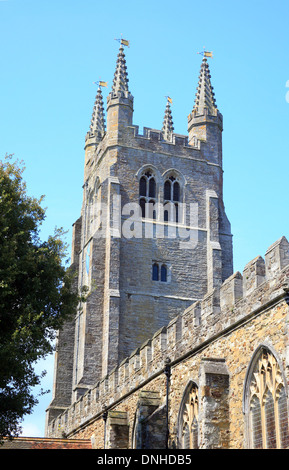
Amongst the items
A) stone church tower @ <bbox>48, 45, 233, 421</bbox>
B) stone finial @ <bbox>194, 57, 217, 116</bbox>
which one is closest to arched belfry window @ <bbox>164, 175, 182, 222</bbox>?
stone church tower @ <bbox>48, 45, 233, 421</bbox>

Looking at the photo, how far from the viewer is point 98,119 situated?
53.7 m

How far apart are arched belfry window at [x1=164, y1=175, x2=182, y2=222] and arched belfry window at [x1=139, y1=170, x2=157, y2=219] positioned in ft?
2.43

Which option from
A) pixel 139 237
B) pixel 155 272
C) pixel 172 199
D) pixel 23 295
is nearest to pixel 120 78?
pixel 172 199

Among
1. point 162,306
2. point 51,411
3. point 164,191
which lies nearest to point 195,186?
point 164,191

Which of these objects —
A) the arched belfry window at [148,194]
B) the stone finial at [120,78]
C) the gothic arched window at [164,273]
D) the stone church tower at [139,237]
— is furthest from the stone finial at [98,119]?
the gothic arched window at [164,273]

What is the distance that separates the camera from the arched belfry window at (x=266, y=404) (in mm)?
14656

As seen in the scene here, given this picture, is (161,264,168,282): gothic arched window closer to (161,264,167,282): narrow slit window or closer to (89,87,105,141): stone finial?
(161,264,167,282): narrow slit window

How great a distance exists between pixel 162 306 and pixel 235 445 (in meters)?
25.0

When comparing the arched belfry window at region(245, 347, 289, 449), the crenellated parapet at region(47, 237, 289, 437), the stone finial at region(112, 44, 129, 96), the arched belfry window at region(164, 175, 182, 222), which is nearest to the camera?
the arched belfry window at region(245, 347, 289, 449)

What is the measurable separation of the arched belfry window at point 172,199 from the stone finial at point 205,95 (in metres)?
5.31

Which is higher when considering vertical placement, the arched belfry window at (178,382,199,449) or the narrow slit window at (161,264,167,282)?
the narrow slit window at (161,264,167,282)

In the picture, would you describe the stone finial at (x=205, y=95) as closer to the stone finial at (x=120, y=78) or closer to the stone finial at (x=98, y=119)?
the stone finial at (x=120, y=78)

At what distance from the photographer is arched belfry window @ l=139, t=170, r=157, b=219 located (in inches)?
1716

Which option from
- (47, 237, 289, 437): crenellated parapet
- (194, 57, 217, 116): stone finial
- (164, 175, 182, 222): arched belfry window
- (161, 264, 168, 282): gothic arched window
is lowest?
(47, 237, 289, 437): crenellated parapet
